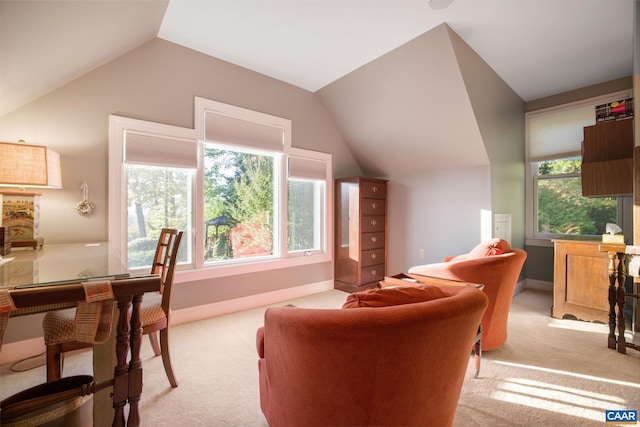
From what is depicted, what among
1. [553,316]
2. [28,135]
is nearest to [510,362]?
[553,316]

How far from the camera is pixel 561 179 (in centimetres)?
380

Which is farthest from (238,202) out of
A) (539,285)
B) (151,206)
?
(539,285)

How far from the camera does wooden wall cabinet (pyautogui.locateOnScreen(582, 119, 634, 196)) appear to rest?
2.58 meters

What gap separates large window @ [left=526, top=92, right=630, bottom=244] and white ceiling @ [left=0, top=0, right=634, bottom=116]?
1.93ft

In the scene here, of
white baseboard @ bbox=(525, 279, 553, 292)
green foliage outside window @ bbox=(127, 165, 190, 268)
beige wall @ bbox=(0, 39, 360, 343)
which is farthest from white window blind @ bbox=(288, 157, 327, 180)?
white baseboard @ bbox=(525, 279, 553, 292)

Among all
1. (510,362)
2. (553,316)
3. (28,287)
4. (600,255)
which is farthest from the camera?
(553,316)

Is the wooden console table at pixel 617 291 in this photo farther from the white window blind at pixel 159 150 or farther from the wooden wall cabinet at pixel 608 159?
the white window blind at pixel 159 150

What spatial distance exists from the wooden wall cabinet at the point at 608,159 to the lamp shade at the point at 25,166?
466 centimetres

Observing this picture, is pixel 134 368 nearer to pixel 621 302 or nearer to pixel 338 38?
pixel 338 38

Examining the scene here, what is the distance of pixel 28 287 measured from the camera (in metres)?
0.80

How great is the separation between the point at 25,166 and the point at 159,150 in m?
0.96

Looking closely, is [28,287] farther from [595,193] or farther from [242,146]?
[595,193]

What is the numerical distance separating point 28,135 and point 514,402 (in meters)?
3.75

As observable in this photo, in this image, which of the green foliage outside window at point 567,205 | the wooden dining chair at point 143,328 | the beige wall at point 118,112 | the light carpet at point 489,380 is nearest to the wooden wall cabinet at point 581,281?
the light carpet at point 489,380
